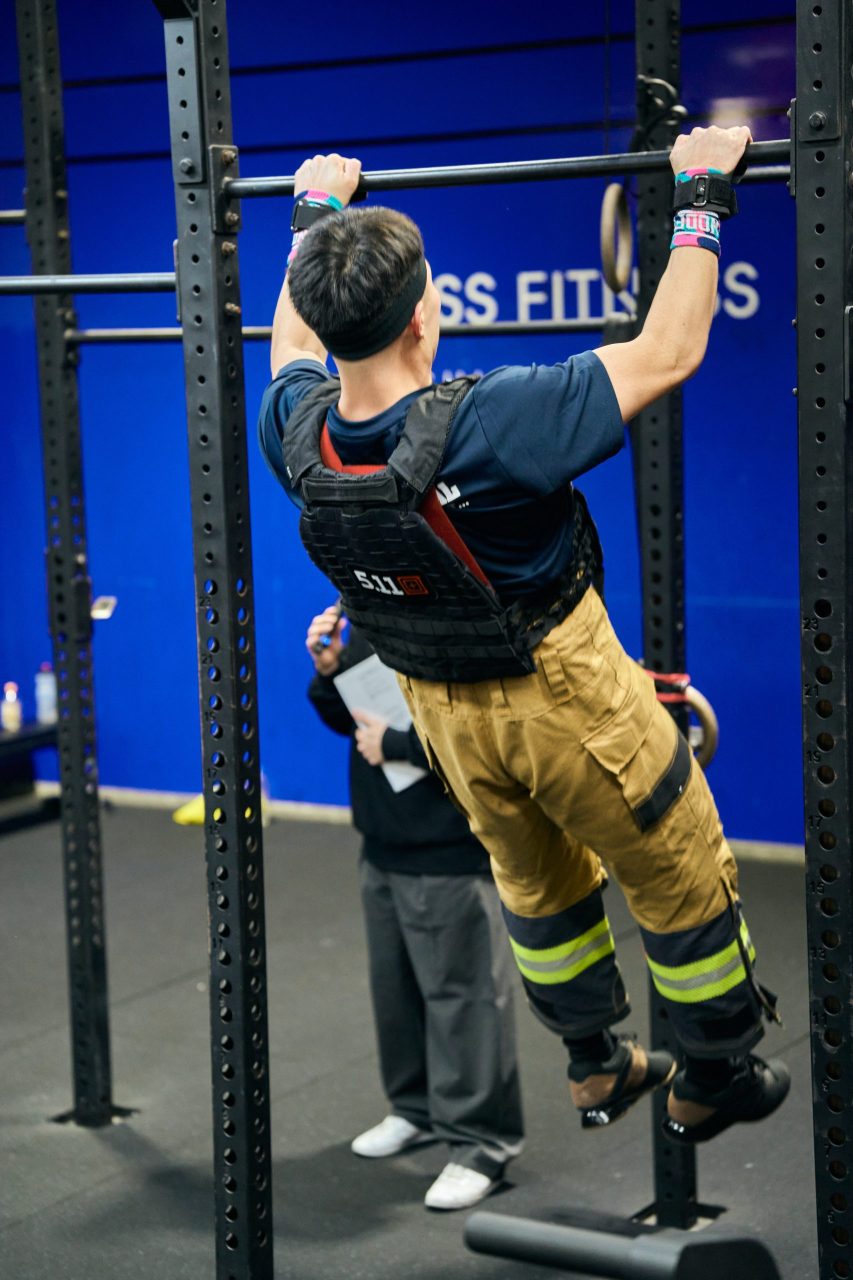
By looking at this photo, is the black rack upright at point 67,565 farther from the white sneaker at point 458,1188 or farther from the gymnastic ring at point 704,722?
the gymnastic ring at point 704,722

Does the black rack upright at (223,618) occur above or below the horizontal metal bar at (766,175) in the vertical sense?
below

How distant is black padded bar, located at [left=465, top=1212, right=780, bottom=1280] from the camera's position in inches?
72.7

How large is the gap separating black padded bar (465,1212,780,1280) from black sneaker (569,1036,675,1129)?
3.10ft

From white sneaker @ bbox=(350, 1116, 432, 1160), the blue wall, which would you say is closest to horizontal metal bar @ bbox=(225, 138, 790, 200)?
white sneaker @ bbox=(350, 1116, 432, 1160)

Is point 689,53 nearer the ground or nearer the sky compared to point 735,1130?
→ nearer the sky

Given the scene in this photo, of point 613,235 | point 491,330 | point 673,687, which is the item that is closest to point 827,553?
point 673,687

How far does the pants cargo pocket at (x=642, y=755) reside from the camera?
260 centimetres

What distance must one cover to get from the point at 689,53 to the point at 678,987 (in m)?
4.43

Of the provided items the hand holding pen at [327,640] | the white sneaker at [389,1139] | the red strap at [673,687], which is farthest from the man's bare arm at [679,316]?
the white sneaker at [389,1139]

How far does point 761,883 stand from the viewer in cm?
640

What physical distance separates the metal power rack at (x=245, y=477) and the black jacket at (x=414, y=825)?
25.7 inches

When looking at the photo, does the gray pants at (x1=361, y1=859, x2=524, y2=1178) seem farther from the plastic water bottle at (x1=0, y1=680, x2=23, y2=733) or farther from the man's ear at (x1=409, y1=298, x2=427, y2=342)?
the plastic water bottle at (x1=0, y1=680, x2=23, y2=733)

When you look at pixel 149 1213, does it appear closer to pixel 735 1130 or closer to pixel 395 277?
pixel 735 1130

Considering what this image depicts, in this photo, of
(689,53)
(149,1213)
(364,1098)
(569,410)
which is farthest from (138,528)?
(569,410)
